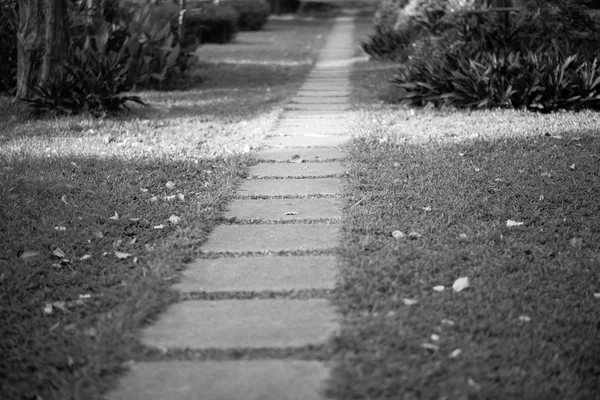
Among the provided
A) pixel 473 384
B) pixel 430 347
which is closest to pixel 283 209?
pixel 430 347

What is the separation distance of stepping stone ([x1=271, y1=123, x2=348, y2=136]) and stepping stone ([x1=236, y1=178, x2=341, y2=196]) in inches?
77.1

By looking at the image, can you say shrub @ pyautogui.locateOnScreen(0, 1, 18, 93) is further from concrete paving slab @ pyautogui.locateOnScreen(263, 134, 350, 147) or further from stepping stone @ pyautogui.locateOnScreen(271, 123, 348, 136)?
concrete paving slab @ pyautogui.locateOnScreen(263, 134, 350, 147)

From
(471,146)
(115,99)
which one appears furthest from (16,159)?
(471,146)

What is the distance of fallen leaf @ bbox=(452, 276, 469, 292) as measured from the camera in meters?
3.71

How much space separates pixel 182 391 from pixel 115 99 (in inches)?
263

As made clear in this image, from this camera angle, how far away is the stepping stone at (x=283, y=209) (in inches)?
192

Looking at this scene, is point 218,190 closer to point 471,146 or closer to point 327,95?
point 471,146

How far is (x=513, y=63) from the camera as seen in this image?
8.71m

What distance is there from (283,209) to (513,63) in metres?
4.77

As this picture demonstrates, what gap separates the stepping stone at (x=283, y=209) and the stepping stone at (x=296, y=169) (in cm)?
73

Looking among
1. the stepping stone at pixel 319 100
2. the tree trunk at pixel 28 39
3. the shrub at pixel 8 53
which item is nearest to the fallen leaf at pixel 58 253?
the tree trunk at pixel 28 39

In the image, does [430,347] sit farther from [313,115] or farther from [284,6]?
[284,6]

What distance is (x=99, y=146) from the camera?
7055mm

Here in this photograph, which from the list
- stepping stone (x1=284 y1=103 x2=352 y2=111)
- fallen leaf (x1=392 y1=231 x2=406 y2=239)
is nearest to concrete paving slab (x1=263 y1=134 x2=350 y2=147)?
stepping stone (x1=284 y1=103 x2=352 y2=111)
